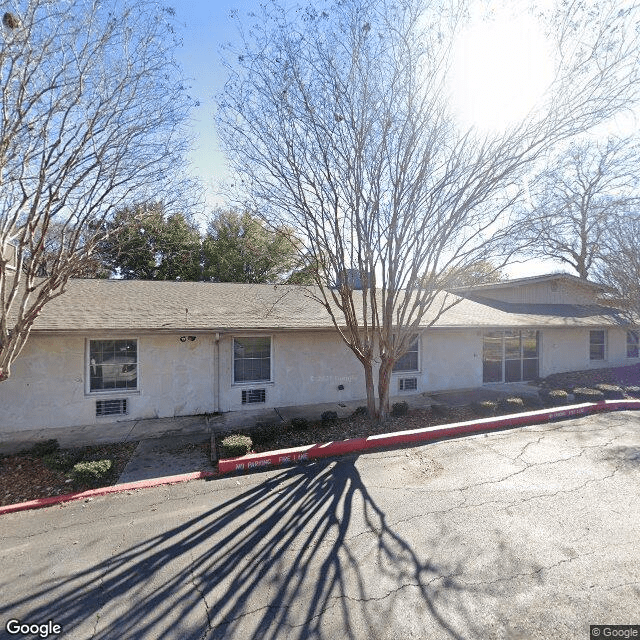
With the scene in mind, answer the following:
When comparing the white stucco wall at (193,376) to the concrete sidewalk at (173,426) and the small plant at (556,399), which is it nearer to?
the concrete sidewalk at (173,426)

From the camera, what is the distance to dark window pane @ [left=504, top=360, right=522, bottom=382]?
14.0 metres

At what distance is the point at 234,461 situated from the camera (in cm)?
607

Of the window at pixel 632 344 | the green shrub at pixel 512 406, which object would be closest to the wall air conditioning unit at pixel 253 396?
the green shrub at pixel 512 406

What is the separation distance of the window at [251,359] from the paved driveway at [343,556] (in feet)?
14.7

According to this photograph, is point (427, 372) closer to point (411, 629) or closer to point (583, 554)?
point (583, 554)

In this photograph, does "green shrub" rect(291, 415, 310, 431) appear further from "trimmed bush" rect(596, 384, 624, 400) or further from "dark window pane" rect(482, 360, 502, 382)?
"trimmed bush" rect(596, 384, 624, 400)

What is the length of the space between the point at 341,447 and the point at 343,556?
10.0 feet

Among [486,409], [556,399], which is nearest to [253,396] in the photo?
[486,409]

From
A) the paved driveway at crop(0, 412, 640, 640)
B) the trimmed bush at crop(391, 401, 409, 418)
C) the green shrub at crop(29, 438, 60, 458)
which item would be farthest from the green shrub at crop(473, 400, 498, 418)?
the green shrub at crop(29, 438, 60, 458)

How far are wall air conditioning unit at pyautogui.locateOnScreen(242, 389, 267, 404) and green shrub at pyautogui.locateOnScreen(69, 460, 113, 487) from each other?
459 cm

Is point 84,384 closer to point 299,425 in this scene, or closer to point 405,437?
point 299,425

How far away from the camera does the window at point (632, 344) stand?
711 inches

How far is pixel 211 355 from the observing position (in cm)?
970

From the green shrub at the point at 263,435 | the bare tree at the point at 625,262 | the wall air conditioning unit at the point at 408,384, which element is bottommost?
the green shrub at the point at 263,435
